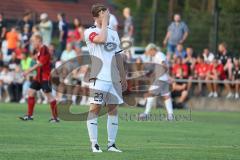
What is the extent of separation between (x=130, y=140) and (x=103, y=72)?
9.38 feet

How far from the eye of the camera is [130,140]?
15164mm

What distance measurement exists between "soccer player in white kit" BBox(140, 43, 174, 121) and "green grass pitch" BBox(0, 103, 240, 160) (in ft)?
4.17

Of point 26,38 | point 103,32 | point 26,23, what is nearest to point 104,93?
point 103,32

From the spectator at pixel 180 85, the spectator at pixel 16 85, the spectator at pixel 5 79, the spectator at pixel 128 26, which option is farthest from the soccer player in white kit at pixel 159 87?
the spectator at pixel 5 79

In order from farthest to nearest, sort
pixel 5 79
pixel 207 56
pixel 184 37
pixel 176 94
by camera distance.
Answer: pixel 5 79, pixel 176 94, pixel 184 37, pixel 207 56

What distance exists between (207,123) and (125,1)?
4518cm

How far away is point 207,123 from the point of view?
21.7 meters

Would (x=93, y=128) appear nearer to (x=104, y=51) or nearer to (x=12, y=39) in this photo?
(x=104, y=51)

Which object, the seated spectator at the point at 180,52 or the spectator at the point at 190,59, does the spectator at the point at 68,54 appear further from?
the spectator at the point at 190,59

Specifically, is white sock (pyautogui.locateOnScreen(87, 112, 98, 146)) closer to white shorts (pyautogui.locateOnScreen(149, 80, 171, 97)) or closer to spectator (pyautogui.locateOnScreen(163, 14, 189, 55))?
white shorts (pyautogui.locateOnScreen(149, 80, 171, 97))

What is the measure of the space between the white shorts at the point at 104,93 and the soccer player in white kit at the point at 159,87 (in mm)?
10369

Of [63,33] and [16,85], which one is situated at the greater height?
[63,33]

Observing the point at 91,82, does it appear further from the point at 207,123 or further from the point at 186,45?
the point at 186,45

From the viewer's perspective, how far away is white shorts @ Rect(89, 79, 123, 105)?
41.2 feet
